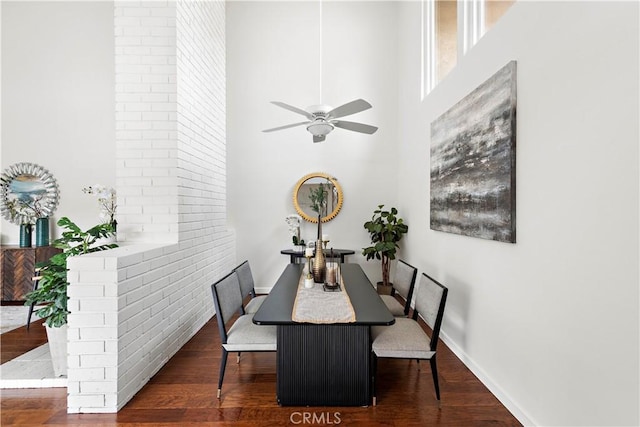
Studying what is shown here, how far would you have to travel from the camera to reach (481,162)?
221 cm

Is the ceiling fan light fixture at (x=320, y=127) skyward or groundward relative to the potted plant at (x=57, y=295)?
skyward

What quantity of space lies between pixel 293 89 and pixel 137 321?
147 inches

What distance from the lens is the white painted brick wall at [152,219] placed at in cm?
192

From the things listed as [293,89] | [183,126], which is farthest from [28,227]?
[293,89]

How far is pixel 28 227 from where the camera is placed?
4180 millimetres

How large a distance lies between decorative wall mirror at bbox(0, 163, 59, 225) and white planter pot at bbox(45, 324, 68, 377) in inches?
120

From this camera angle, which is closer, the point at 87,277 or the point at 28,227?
the point at 87,277

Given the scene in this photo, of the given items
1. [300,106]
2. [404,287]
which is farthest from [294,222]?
[404,287]

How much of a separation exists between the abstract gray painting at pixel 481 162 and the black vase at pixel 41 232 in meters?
5.12

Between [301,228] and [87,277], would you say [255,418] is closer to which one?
[87,277]

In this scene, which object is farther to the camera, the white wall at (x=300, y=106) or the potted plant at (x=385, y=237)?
the white wall at (x=300, y=106)

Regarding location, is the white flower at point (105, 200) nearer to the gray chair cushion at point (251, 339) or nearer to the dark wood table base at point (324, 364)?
the gray chair cushion at point (251, 339)

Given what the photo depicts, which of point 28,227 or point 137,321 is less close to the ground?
point 28,227

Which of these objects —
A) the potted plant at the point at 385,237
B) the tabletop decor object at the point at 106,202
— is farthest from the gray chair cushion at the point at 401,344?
the tabletop decor object at the point at 106,202
